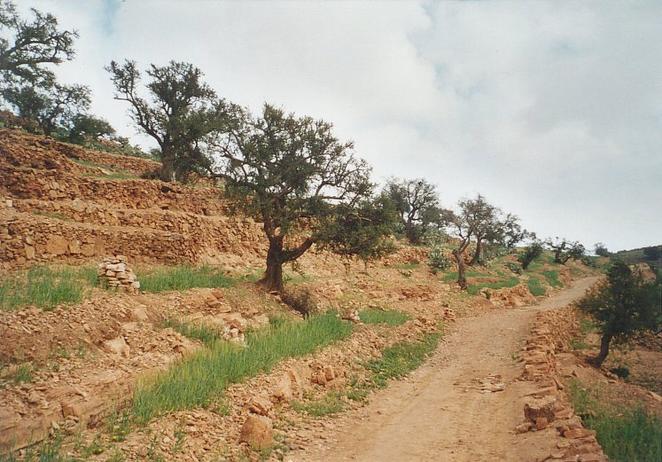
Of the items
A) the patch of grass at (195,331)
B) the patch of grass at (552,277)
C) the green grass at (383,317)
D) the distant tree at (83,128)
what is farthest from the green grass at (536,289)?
the distant tree at (83,128)

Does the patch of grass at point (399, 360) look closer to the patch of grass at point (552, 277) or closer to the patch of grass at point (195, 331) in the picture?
the patch of grass at point (195, 331)

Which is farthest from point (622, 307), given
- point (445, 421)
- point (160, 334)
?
point (160, 334)

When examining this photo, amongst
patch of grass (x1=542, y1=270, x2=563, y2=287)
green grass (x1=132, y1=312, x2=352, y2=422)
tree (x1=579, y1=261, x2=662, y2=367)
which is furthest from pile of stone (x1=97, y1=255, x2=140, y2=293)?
patch of grass (x1=542, y1=270, x2=563, y2=287)

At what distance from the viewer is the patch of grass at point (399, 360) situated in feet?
33.6

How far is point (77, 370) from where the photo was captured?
6723 mm

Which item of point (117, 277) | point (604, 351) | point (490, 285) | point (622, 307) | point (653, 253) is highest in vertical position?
point (653, 253)

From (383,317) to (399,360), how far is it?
3347 mm

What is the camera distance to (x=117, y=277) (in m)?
10.9

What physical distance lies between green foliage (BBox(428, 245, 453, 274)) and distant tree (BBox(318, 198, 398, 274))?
1758cm

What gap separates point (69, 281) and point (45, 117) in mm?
28934

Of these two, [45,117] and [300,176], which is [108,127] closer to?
[45,117]

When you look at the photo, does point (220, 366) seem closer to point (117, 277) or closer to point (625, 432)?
point (117, 277)

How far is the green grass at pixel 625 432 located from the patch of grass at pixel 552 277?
30093mm

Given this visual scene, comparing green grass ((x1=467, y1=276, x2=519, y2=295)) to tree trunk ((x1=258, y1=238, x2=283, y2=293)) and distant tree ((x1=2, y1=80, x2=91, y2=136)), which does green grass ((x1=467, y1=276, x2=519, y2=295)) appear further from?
distant tree ((x1=2, y1=80, x2=91, y2=136))
